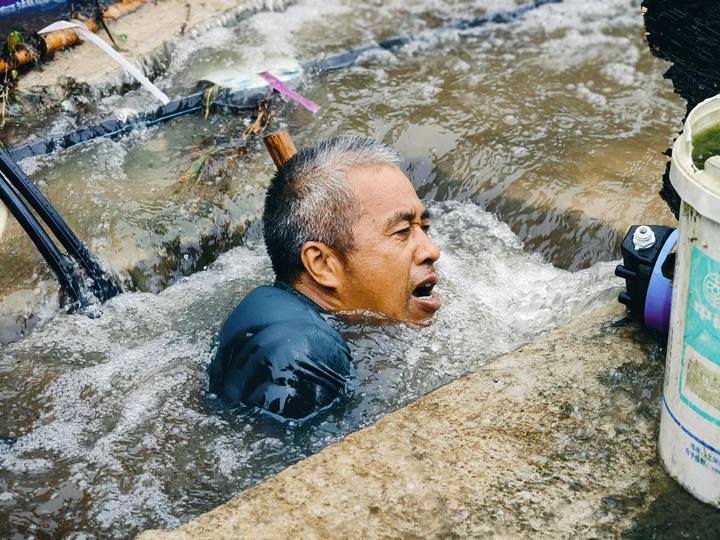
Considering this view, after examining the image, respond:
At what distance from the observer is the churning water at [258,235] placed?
3072mm

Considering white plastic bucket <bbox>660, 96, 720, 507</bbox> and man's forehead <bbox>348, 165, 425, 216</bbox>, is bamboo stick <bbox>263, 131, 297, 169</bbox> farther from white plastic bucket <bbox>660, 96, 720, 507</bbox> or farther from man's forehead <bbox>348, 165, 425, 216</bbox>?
white plastic bucket <bbox>660, 96, 720, 507</bbox>

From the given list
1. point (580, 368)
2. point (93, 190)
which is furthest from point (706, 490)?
point (93, 190)

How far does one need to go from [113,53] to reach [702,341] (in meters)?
5.38

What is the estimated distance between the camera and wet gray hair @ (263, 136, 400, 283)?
3.51 meters

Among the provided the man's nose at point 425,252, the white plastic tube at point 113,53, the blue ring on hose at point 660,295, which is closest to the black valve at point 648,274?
the blue ring on hose at point 660,295

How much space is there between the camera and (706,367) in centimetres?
191

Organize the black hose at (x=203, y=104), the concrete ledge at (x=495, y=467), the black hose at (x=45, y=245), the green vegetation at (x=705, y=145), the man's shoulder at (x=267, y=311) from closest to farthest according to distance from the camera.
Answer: the green vegetation at (x=705, y=145) → the concrete ledge at (x=495, y=467) → the man's shoulder at (x=267, y=311) → the black hose at (x=45, y=245) → the black hose at (x=203, y=104)

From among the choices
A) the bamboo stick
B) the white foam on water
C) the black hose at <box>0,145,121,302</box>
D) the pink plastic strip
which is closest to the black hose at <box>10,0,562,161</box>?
the pink plastic strip

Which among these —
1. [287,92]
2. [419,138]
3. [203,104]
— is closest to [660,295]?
Answer: [419,138]

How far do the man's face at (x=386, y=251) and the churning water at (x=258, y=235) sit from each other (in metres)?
0.13

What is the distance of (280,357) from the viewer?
2.93 meters

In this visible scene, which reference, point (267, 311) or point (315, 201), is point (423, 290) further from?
point (267, 311)

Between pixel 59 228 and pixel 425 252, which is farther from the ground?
pixel 59 228

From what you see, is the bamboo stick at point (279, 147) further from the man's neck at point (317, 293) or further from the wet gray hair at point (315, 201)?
the man's neck at point (317, 293)
